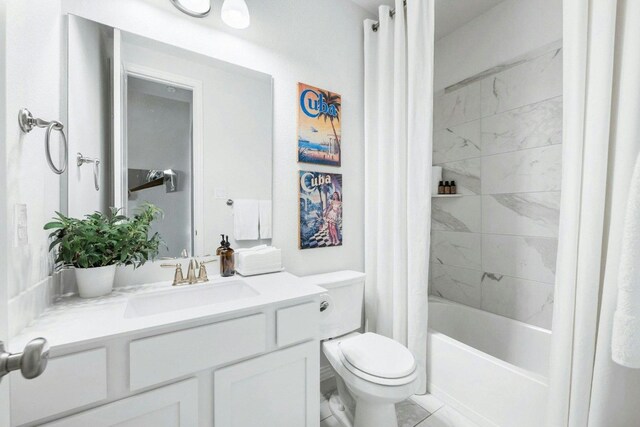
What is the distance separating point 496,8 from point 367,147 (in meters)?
1.41

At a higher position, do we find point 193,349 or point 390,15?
point 390,15

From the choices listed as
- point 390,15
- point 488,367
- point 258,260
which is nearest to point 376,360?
point 488,367

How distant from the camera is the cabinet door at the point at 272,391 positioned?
1040mm

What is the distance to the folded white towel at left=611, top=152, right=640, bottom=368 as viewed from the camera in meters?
0.87

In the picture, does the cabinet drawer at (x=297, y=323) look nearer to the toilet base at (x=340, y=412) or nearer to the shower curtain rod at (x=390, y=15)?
the toilet base at (x=340, y=412)

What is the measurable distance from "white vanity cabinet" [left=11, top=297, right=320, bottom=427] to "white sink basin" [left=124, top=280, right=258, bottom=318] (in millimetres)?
234

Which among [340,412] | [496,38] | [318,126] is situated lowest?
[340,412]

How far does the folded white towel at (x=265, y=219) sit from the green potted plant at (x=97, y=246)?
1.94 ft

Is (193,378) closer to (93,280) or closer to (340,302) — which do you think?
(93,280)

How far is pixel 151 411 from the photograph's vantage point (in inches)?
36.1

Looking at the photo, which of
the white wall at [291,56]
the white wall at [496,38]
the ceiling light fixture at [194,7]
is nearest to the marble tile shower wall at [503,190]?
the white wall at [496,38]

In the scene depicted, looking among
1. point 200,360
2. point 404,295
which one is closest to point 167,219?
point 200,360

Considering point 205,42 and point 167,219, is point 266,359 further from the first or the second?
point 205,42

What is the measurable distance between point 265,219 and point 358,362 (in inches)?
36.6
